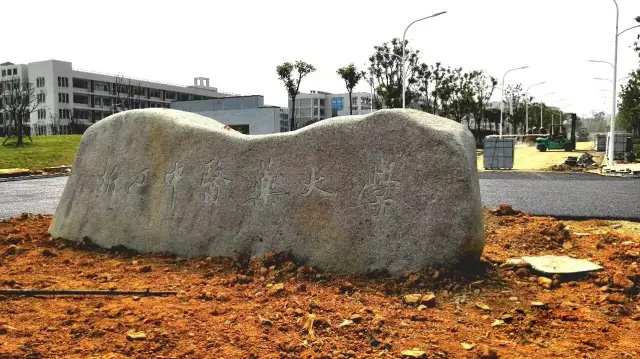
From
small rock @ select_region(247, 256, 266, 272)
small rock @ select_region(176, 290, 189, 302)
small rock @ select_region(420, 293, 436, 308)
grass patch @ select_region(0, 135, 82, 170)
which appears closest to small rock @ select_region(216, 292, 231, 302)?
small rock @ select_region(176, 290, 189, 302)

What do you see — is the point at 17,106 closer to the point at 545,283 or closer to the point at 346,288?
the point at 346,288

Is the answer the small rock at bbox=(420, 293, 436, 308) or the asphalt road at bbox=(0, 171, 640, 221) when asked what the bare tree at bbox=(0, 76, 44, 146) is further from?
the small rock at bbox=(420, 293, 436, 308)

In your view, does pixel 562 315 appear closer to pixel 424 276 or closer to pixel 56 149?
pixel 424 276

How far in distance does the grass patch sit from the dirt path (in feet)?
70.5

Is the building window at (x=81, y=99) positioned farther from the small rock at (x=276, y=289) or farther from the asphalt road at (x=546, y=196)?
the small rock at (x=276, y=289)

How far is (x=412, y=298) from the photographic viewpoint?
3922 mm

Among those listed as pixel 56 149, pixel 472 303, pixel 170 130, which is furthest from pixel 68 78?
pixel 472 303

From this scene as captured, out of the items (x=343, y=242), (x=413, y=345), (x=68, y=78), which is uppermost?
(x=68, y=78)

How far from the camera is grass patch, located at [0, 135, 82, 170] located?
2417 cm

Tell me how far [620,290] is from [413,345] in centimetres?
202

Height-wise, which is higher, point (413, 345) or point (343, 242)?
point (343, 242)

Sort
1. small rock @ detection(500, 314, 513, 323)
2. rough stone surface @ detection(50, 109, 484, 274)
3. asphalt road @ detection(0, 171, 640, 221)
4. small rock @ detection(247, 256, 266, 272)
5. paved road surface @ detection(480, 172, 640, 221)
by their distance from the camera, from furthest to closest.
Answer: asphalt road @ detection(0, 171, 640, 221) → paved road surface @ detection(480, 172, 640, 221) → small rock @ detection(247, 256, 266, 272) → rough stone surface @ detection(50, 109, 484, 274) → small rock @ detection(500, 314, 513, 323)

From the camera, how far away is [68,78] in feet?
184

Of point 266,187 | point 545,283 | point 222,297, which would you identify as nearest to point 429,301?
point 545,283
